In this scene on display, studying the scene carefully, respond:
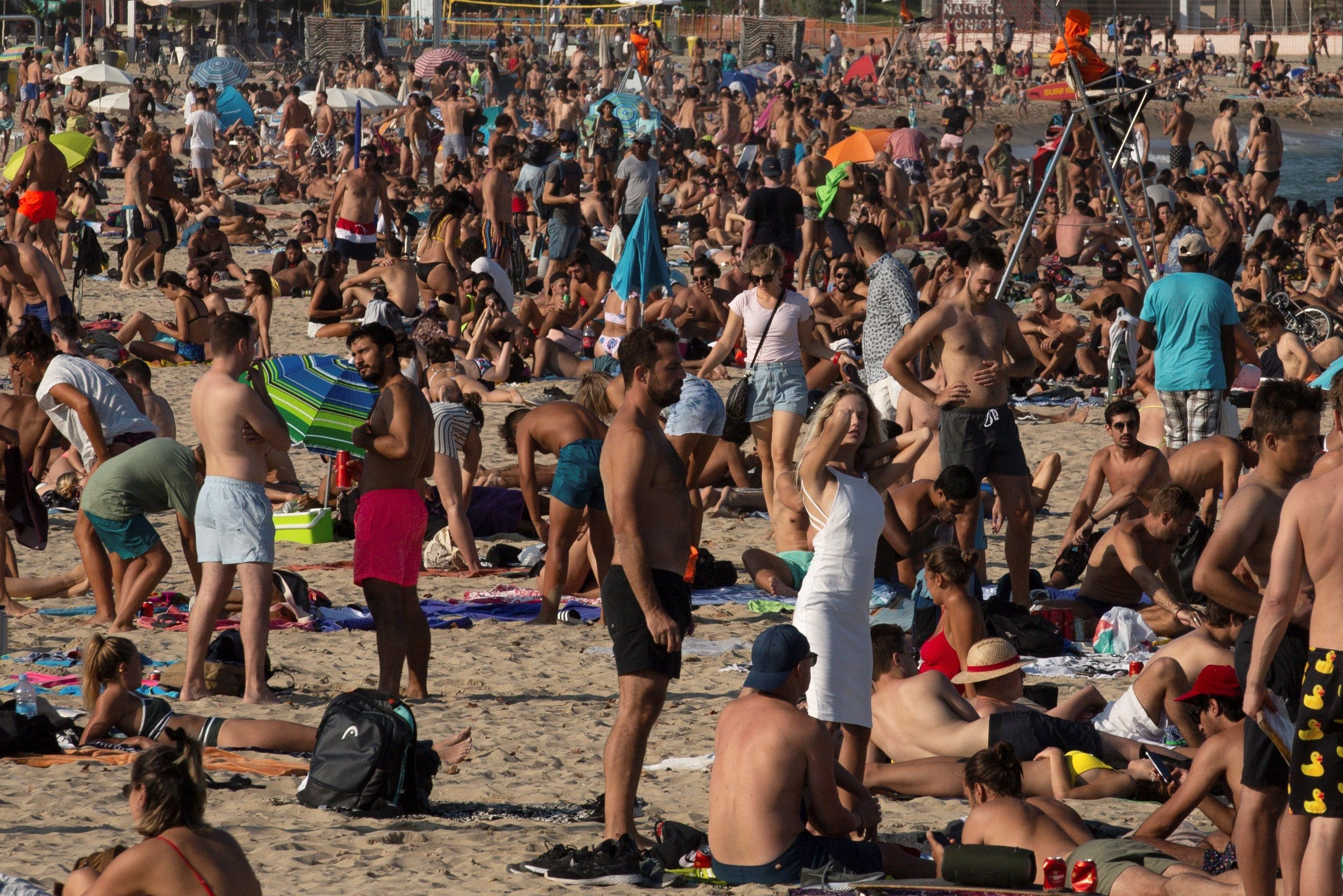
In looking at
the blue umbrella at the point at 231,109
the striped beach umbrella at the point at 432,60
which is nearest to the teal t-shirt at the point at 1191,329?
the blue umbrella at the point at 231,109

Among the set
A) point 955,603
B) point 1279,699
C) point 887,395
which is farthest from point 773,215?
point 1279,699

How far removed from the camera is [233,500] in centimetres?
605

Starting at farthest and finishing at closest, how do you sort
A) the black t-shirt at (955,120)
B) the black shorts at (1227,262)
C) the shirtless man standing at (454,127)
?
the black t-shirt at (955,120), the shirtless man standing at (454,127), the black shorts at (1227,262)

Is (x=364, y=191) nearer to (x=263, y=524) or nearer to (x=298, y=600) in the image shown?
(x=298, y=600)

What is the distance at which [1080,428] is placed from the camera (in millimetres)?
11836

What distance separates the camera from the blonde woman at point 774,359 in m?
8.50

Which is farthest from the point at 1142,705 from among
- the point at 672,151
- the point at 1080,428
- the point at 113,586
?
the point at 672,151

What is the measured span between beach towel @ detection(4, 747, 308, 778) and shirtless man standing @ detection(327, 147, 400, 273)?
9.83m

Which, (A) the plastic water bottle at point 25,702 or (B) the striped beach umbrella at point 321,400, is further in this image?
(B) the striped beach umbrella at point 321,400

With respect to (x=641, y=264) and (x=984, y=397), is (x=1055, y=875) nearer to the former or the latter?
(x=984, y=397)

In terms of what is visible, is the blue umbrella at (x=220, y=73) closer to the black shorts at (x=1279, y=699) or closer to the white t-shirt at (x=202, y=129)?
the white t-shirt at (x=202, y=129)

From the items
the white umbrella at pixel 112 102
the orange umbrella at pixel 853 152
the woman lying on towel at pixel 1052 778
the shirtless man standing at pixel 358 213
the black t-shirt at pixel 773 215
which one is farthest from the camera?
the white umbrella at pixel 112 102

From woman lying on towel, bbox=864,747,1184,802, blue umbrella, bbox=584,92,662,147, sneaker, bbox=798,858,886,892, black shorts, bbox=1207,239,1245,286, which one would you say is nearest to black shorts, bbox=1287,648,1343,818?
sneaker, bbox=798,858,886,892

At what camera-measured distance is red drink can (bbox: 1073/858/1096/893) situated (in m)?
4.28
